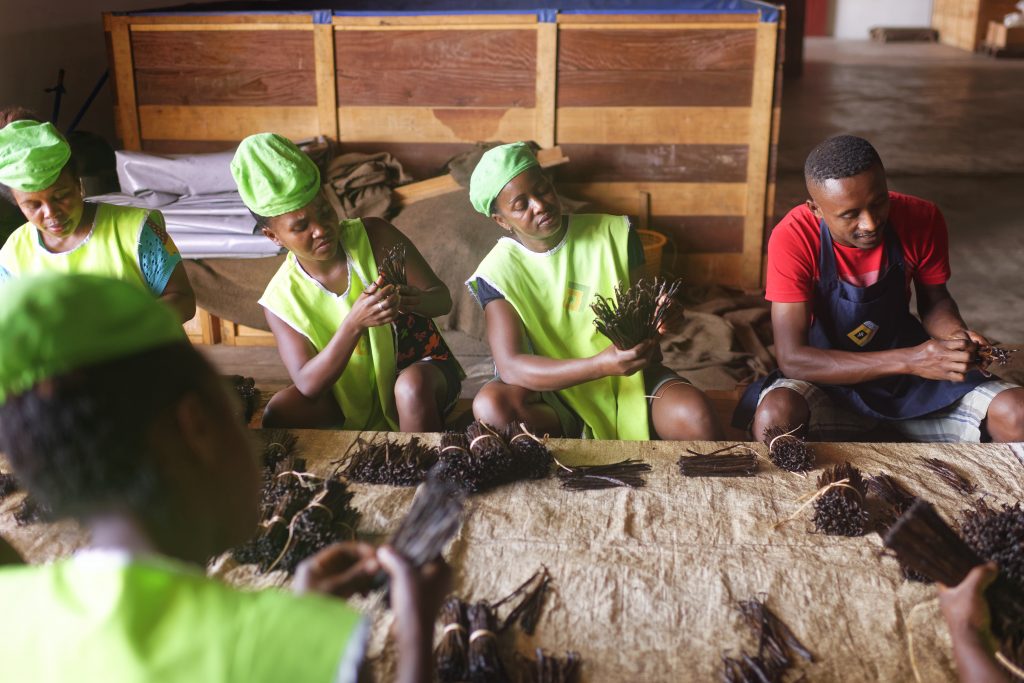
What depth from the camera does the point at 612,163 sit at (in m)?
5.14

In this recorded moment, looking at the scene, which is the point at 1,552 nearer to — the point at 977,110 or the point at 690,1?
the point at 690,1

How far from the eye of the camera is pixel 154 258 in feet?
9.51

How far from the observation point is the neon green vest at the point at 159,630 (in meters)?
0.98

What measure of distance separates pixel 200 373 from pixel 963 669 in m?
1.20

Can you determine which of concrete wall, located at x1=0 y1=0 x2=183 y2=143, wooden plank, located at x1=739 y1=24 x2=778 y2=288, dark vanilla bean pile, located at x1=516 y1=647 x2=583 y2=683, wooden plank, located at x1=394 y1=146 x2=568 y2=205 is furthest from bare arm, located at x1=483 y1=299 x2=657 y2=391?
concrete wall, located at x1=0 y1=0 x2=183 y2=143

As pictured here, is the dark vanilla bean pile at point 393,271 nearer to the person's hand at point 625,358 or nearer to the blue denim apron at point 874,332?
the person's hand at point 625,358

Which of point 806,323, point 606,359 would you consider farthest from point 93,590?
point 806,323

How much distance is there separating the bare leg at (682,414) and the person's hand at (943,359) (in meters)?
0.57

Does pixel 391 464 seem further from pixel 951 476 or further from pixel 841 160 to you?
pixel 841 160

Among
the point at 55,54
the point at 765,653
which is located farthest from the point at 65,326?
the point at 55,54

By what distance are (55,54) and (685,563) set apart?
17.1 ft

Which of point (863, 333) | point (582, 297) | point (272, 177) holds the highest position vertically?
point (272, 177)

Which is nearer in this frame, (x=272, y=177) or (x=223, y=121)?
(x=272, y=177)

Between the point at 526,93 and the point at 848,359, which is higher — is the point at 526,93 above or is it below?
above
